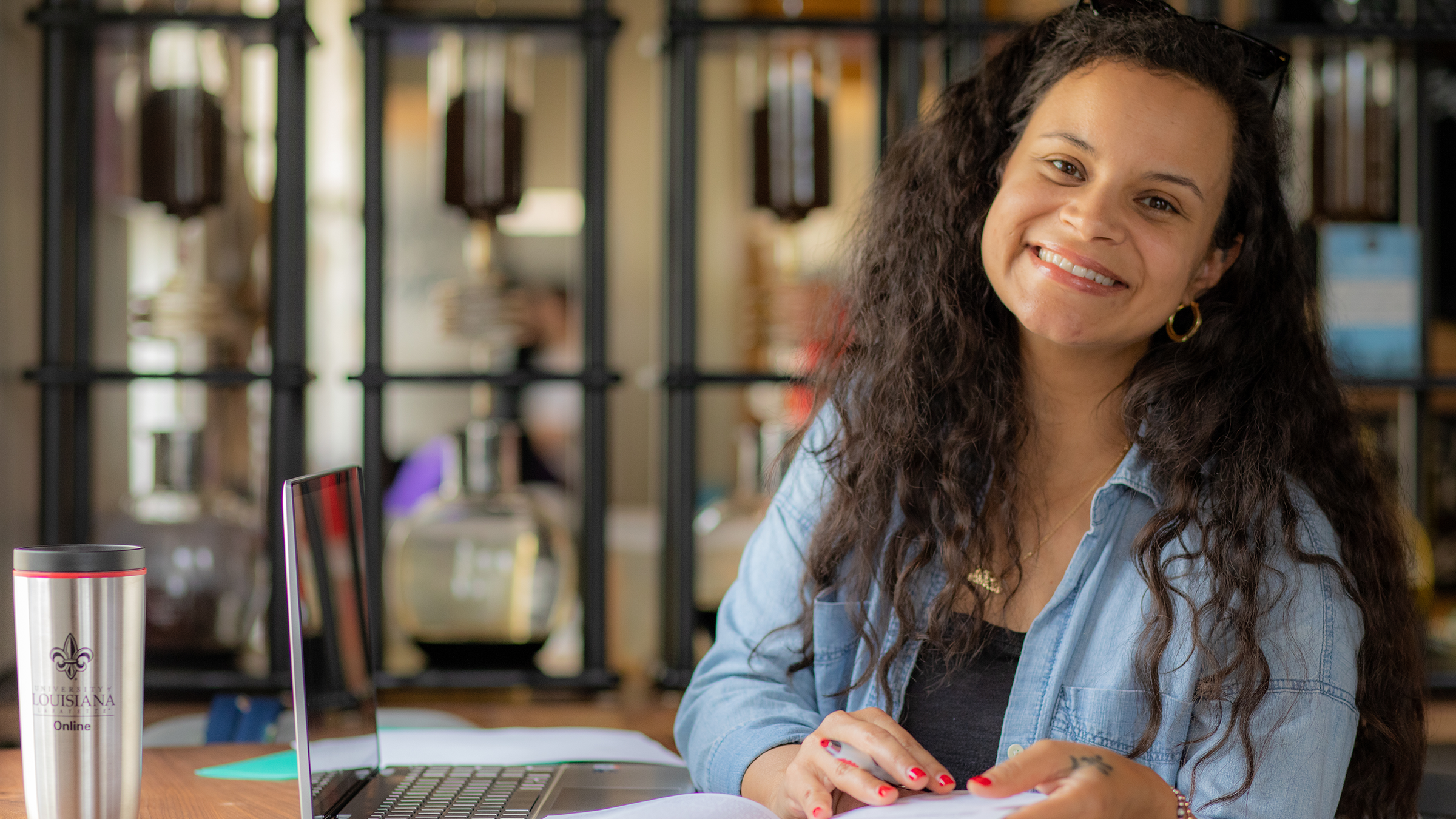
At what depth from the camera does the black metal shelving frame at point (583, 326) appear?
1.36 metres

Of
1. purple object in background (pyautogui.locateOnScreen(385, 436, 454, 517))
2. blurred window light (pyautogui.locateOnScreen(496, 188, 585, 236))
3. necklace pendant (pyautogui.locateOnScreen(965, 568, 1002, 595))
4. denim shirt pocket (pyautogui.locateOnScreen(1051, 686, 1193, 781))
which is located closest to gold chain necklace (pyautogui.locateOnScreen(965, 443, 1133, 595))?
necklace pendant (pyautogui.locateOnScreen(965, 568, 1002, 595))

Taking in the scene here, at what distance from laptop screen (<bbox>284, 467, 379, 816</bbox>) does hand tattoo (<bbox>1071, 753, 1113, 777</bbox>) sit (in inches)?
18.0

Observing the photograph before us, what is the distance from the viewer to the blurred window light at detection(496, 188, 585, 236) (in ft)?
9.78

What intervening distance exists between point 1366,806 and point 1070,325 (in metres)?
0.44

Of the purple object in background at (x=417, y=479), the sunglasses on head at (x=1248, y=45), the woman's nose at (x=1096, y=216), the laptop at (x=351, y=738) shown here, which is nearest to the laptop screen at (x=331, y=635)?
the laptop at (x=351, y=738)

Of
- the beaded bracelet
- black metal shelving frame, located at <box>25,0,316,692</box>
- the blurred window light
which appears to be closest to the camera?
the beaded bracelet

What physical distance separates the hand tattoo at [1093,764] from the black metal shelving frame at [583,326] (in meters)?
0.76

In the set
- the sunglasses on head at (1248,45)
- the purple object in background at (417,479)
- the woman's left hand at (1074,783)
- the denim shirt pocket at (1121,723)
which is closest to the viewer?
the woman's left hand at (1074,783)

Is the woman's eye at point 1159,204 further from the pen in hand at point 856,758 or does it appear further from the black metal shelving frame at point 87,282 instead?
the black metal shelving frame at point 87,282

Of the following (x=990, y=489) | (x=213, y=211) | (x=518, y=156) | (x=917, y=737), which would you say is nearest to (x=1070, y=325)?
(x=990, y=489)

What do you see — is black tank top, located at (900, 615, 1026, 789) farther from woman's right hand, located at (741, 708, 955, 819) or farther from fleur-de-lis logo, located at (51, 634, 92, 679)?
fleur-de-lis logo, located at (51, 634, 92, 679)

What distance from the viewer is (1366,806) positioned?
0.95 meters

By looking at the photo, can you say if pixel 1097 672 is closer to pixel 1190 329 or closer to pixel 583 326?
pixel 1190 329

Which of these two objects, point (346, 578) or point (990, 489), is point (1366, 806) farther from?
point (346, 578)
